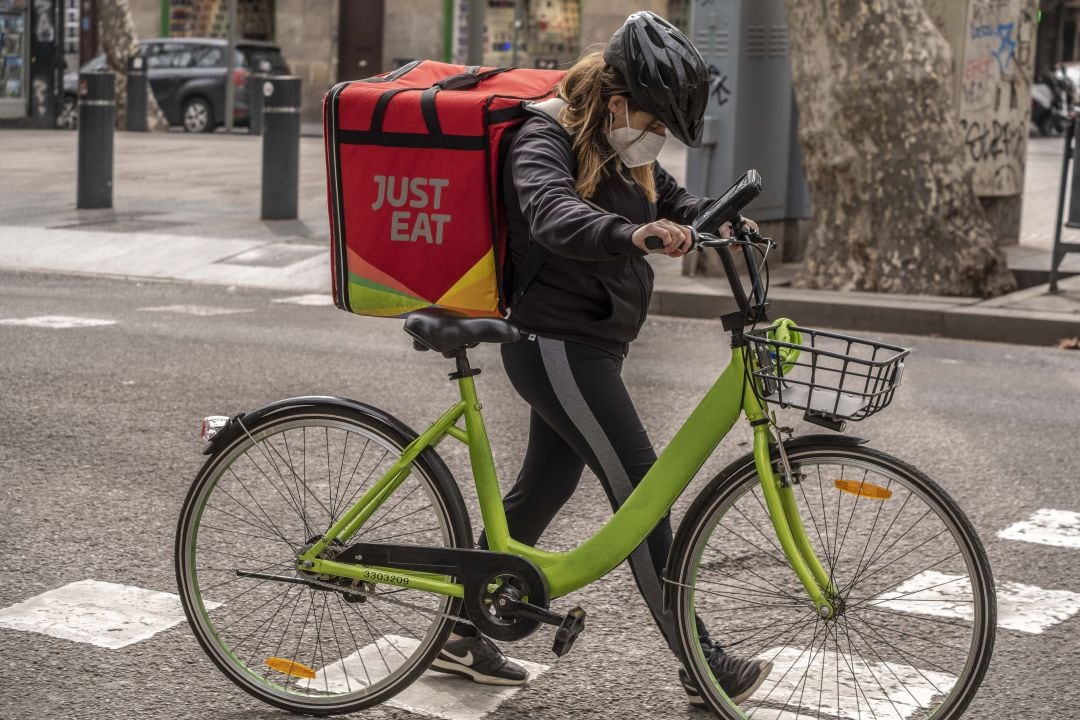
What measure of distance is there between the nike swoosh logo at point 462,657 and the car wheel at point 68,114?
84.5 ft

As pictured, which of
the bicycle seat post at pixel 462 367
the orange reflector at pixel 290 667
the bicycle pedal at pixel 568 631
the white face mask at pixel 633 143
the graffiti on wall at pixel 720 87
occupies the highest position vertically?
the graffiti on wall at pixel 720 87

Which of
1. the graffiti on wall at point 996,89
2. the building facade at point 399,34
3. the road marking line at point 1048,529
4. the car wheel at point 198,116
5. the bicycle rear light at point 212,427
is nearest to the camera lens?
the bicycle rear light at point 212,427

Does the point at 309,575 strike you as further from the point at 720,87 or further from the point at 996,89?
the point at 996,89

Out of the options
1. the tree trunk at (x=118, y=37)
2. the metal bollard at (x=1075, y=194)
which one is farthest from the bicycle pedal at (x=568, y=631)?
the tree trunk at (x=118, y=37)

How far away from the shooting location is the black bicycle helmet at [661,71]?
11.4ft

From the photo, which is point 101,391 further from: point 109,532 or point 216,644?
point 216,644

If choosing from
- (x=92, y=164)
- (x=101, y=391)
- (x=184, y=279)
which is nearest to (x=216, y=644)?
(x=101, y=391)

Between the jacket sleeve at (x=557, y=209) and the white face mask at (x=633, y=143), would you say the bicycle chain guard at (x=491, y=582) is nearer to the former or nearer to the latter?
the jacket sleeve at (x=557, y=209)

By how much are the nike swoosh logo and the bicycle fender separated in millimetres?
604

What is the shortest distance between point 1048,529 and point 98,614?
10.2 feet

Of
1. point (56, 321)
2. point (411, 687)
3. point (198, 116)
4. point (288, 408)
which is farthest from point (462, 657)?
point (198, 116)

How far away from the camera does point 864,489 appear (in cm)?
342

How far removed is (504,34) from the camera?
3538 centimetres

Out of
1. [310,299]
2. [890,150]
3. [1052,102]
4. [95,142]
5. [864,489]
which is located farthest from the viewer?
[1052,102]
